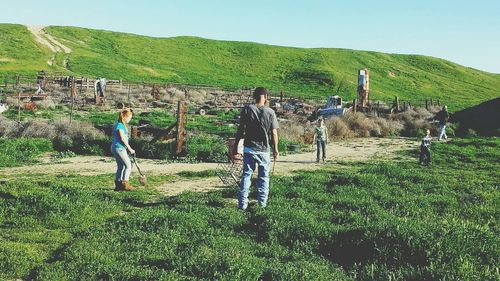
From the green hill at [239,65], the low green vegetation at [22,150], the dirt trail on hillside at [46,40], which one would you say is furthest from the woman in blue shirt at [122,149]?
the dirt trail on hillside at [46,40]

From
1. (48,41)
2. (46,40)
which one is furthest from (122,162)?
(46,40)

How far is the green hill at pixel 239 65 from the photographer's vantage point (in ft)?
290

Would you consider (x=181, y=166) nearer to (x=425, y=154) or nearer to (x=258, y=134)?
(x=258, y=134)

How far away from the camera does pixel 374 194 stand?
11.0m

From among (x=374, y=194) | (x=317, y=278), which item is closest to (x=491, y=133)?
(x=374, y=194)

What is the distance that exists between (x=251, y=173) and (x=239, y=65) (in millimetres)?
106422

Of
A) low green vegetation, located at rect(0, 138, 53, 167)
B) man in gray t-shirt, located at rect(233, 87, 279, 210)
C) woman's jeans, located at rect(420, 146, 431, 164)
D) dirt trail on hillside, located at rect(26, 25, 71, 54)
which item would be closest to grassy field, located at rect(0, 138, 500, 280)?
man in gray t-shirt, located at rect(233, 87, 279, 210)

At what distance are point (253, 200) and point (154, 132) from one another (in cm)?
1212

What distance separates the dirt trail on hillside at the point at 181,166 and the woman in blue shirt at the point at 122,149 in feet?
3.54

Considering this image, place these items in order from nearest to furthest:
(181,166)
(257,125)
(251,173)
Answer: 1. (257,125)
2. (251,173)
3. (181,166)

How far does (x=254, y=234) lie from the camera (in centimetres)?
775

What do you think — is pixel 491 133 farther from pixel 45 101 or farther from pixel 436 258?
pixel 45 101

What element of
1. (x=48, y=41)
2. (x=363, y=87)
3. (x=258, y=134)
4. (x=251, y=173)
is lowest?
(x=251, y=173)

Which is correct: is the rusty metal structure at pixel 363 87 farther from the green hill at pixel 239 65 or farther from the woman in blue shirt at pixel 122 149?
the green hill at pixel 239 65
